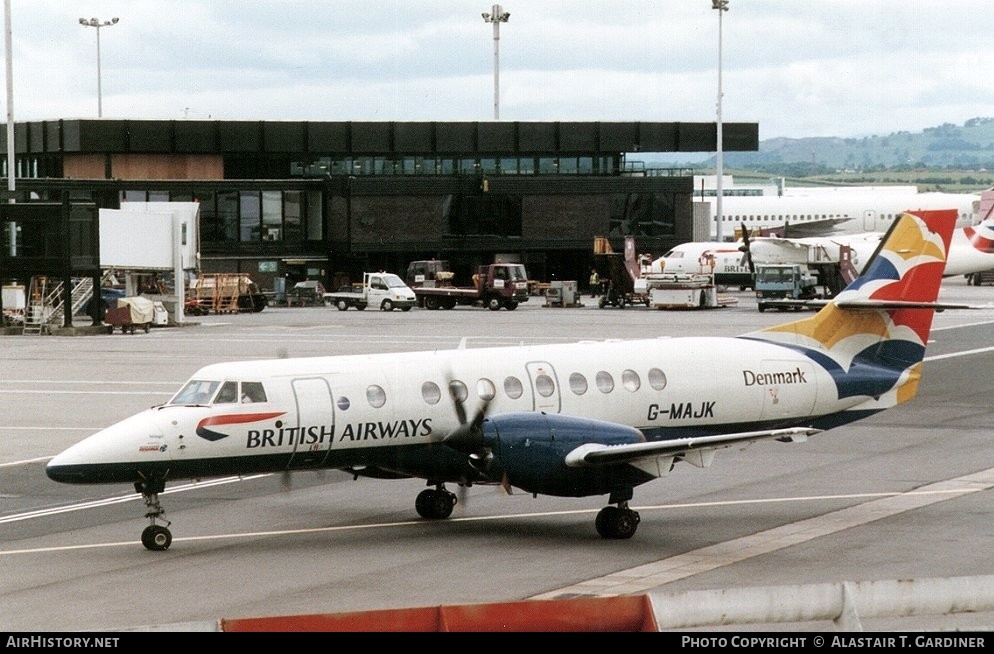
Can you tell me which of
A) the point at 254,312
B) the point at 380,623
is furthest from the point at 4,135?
the point at 380,623

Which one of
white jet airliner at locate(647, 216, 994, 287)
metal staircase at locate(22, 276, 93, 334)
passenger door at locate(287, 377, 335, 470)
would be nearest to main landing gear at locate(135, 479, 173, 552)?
passenger door at locate(287, 377, 335, 470)

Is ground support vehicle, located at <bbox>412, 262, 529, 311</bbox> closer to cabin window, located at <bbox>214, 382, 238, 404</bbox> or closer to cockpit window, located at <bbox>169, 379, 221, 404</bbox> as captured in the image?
cockpit window, located at <bbox>169, 379, 221, 404</bbox>

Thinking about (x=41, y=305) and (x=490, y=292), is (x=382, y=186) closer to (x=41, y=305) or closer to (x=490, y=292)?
(x=490, y=292)

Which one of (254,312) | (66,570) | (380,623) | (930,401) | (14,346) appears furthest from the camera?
(254,312)

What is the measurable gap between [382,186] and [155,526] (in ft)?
297

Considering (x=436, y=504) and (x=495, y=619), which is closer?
(x=495, y=619)

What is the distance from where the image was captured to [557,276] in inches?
4569

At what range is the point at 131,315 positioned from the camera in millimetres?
71062

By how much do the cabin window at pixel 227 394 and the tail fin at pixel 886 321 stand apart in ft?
32.8

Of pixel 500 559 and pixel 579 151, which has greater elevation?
pixel 579 151

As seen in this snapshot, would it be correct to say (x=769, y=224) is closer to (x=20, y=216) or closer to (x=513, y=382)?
(x=20, y=216)

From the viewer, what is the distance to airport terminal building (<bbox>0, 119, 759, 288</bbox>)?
357 ft

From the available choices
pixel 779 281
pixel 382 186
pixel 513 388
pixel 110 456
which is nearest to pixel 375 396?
pixel 513 388

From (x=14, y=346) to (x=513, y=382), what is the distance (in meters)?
44.9
